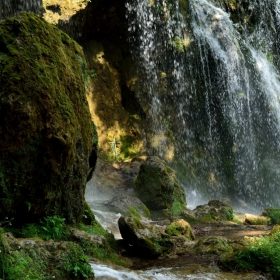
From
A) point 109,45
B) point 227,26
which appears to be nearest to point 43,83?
point 109,45

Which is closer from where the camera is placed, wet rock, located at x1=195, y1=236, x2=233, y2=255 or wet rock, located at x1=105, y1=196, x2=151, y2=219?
wet rock, located at x1=195, y1=236, x2=233, y2=255

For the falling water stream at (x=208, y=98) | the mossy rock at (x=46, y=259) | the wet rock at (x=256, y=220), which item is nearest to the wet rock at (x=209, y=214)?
the wet rock at (x=256, y=220)

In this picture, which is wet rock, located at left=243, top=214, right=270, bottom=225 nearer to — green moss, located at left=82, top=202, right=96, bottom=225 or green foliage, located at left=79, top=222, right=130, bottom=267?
green moss, located at left=82, top=202, right=96, bottom=225

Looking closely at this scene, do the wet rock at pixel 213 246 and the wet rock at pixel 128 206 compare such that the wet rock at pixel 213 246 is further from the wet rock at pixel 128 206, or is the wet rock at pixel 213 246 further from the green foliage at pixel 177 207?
the green foliage at pixel 177 207

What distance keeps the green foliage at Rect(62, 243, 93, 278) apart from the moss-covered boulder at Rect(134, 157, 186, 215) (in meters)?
8.29

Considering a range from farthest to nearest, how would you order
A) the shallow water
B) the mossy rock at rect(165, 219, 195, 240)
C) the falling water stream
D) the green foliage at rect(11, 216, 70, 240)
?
1. the falling water stream
2. the mossy rock at rect(165, 219, 195, 240)
3. the green foliage at rect(11, 216, 70, 240)
4. the shallow water

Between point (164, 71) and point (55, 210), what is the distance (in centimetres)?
1505

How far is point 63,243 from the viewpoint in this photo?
4809mm

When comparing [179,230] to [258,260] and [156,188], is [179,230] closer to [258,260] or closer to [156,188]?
[258,260]

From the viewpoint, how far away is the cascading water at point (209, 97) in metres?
19.2

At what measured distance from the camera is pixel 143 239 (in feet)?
20.5

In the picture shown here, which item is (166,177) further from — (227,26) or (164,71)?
(227,26)


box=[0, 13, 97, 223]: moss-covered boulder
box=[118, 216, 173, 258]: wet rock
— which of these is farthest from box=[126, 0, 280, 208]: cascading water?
box=[0, 13, 97, 223]: moss-covered boulder

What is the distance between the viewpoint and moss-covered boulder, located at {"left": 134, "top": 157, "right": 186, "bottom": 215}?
13211 mm
